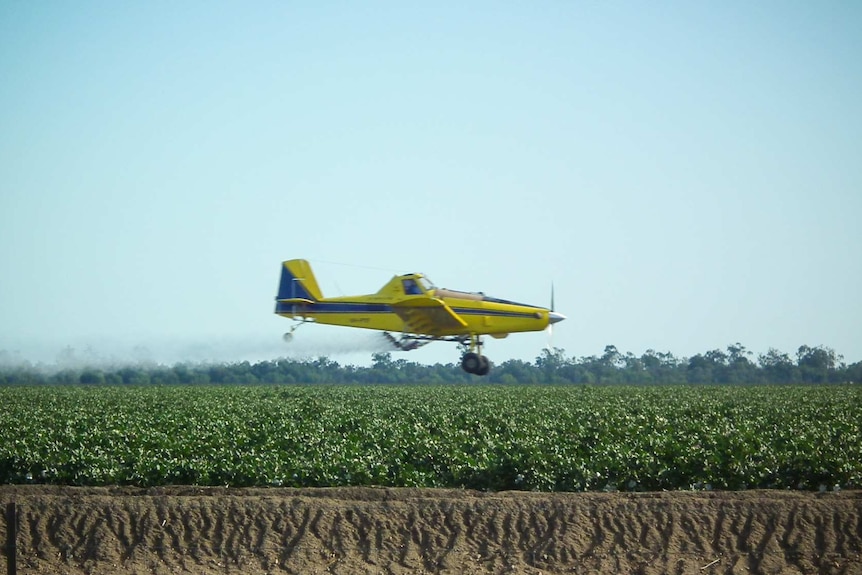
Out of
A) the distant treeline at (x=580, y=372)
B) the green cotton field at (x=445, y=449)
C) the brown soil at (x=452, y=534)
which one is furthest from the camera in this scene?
the distant treeline at (x=580, y=372)

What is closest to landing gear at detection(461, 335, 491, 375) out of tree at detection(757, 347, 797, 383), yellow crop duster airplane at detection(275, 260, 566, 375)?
yellow crop duster airplane at detection(275, 260, 566, 375)

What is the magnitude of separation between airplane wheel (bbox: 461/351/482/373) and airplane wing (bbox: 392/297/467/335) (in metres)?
1.21

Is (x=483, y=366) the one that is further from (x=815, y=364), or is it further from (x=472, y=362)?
(x=815, y=364)

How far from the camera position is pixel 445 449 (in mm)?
16125

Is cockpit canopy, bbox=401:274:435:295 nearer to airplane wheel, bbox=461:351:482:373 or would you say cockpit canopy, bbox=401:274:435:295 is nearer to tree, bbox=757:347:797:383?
airplane wheel, bbox=461:351:482:373

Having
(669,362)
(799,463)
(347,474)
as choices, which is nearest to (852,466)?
(799,463)

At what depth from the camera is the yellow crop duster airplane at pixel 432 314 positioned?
31.7 m

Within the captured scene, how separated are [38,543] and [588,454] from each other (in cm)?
822

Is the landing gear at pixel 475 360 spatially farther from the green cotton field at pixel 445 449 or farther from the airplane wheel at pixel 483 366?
the green cotton field at pixel 445 449

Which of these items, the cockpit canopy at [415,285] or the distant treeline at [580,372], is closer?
the cockpit canopy at [415,285]

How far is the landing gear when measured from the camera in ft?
108

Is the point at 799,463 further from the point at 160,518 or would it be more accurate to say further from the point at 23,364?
the point at 23,364

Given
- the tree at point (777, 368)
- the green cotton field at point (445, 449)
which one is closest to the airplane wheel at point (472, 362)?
the green cotton field at point (445, 449)

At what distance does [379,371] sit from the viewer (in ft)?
236
